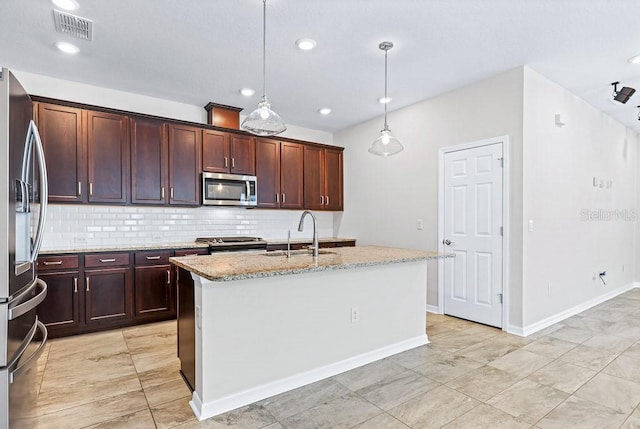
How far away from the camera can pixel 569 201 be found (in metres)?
4.24

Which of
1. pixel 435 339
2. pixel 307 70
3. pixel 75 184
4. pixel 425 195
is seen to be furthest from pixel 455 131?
pixel 75 184

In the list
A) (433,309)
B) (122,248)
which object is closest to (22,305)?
(122,248)

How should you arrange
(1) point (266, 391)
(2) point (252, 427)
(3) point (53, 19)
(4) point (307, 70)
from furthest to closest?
(4) point (307, 70), (3) point (53, 19), (1) point (266, 391), (2) point (252, 427)

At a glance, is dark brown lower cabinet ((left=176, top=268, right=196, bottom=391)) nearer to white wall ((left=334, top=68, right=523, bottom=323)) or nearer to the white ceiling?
the white ceiling

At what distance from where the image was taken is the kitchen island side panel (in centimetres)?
217

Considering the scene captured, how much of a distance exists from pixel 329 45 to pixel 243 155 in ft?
7.32

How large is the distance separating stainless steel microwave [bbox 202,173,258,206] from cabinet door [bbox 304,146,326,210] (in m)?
0.94

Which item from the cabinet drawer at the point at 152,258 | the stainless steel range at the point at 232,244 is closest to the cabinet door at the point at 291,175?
the stainless steel range at the point at 232,244

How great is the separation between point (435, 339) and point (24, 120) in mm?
3516

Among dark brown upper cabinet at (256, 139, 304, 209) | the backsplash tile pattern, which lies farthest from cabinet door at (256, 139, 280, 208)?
the backsplash tile pattern

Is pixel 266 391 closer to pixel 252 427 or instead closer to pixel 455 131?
pixel 252 427

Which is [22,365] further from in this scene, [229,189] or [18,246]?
[229,189]

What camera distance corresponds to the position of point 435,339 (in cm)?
340

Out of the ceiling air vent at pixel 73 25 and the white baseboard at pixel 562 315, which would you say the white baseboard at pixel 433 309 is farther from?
the ceiling air vent at pixel 73 25
